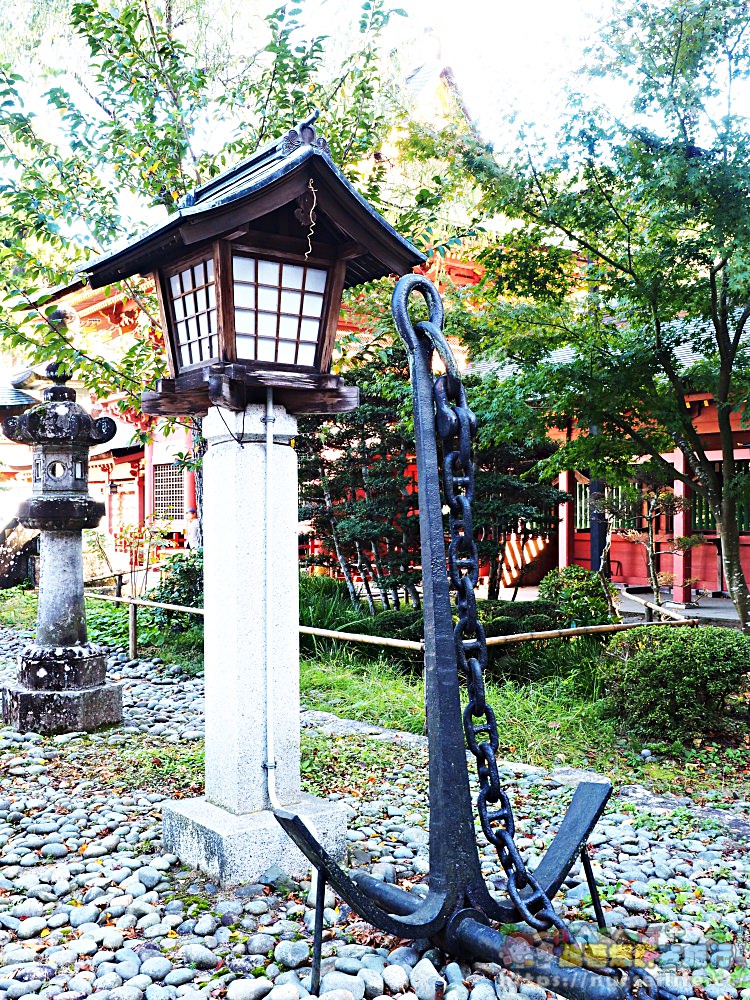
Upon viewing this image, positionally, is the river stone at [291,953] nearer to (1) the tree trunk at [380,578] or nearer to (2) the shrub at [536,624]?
(2) the shrub at [536,624]

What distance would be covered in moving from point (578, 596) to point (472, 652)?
21.2 ft

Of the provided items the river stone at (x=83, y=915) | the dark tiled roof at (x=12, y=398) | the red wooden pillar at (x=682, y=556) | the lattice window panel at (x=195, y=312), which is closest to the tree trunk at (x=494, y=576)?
the red wooden pillar at (x=682, y=556)

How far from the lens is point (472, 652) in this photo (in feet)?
7.60

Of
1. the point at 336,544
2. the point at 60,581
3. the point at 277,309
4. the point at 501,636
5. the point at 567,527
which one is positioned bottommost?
the point at 501,636

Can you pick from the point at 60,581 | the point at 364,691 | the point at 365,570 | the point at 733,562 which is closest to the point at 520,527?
the point at 365,570

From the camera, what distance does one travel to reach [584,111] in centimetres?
573

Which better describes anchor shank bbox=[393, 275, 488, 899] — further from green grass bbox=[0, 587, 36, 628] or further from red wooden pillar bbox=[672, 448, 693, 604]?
red wooden pillar bbox=[672, 448, 693, 604]

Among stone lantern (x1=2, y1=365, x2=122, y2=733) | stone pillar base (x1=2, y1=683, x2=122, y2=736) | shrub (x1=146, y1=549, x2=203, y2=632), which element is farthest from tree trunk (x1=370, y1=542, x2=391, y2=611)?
stone pillar base (x1=2, y1=683, x2=122, y2=736)

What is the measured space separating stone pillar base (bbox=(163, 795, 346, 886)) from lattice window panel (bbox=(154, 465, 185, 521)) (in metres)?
12.0

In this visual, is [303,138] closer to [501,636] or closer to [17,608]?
[501,636]

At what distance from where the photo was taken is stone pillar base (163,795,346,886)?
3.01m

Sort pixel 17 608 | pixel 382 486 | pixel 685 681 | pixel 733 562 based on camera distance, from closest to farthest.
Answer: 1. pixel 685 681
2. pixel 733 562
3. pixel 382 486
4. pixel 17 608

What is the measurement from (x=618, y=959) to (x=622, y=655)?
134 inches

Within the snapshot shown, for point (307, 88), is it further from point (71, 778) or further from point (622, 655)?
point (71, 778)
